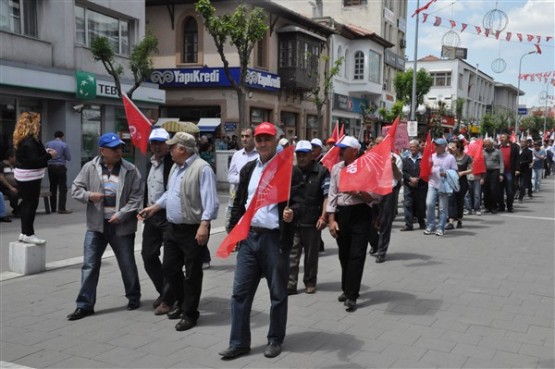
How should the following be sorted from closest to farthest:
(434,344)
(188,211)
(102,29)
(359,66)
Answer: (434,344)
(188,211)
(102,29)
(359,66)

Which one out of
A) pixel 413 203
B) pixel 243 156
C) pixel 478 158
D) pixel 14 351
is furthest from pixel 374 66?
pixel 14 351

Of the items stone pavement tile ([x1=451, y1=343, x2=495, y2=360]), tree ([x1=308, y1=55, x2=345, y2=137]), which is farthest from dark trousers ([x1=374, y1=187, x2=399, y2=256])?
tree ([x1=308, y1=55, x2=345, y2=137])

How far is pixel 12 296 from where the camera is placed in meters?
6.26

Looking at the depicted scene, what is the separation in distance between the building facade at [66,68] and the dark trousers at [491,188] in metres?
12.9

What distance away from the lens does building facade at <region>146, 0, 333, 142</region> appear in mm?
27203

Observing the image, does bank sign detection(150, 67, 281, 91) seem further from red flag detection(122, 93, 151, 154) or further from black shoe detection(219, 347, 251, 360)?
black shoe detection(219, 347, 251, 360)

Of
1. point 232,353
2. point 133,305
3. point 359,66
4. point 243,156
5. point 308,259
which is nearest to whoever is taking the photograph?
point 232,353

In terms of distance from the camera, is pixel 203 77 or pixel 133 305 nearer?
pixel 133 305

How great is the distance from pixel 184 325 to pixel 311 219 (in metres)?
2.17

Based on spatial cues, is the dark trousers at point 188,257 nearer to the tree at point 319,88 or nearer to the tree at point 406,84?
the tree at point 319,88

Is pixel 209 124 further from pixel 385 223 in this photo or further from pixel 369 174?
pixel 369 174

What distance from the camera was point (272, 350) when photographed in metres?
4.60

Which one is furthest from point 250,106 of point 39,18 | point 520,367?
point 520,367

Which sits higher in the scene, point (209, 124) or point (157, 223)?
point (209, 124)
